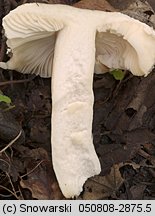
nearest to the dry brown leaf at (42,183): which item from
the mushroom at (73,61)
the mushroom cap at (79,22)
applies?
the mushroom at (73,61)

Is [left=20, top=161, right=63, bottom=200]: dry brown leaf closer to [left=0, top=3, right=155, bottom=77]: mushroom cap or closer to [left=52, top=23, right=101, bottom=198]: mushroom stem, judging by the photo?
[left=52, top=23, right=101, bottom=198]: mushroom stem

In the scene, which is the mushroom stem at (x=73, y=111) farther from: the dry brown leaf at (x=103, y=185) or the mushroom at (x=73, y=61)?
the dry brown leaf at (x=103, y=185)

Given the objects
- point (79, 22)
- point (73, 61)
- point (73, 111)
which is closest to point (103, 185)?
point (73, 111)

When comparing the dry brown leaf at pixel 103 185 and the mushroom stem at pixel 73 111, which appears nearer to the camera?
the mushroom stem at pixel 73 111

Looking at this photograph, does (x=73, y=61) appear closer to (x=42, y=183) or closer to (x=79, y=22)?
(x=79, y=22)

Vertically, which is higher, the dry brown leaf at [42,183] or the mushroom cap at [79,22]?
the mushroom cap at [79,22]

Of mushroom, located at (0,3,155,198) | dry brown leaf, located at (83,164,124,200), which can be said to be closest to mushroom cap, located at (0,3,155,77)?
mushroom, located at (0,3,155,198)

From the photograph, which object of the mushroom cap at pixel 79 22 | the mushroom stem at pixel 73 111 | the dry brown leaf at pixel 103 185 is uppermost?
the mushroom cap at pixel 79 22
